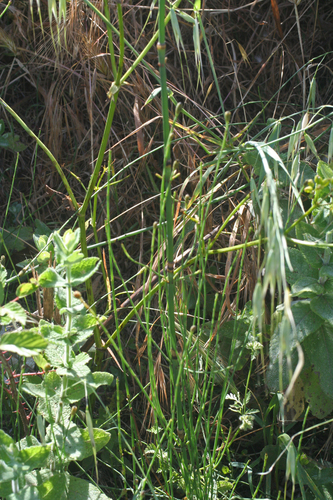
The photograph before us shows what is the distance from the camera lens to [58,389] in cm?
93

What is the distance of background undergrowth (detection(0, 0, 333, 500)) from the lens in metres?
0.91

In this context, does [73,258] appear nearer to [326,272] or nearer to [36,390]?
[36,390]

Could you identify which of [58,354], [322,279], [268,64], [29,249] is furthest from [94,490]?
[268,64]

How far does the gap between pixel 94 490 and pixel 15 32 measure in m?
1.58

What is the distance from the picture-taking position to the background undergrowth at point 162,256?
0.91 meters

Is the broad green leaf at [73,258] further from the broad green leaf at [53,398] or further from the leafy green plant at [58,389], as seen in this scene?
the broad green leaf at [53,398]

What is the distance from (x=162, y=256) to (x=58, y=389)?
0.42 m

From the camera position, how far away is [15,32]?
5.65ft

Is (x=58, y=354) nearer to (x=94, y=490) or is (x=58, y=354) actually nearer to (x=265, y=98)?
(x=94, y=490)

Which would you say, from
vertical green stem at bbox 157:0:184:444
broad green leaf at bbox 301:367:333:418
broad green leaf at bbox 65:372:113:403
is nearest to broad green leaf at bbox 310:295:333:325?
broad green leaf at bbox 301:367:333:418

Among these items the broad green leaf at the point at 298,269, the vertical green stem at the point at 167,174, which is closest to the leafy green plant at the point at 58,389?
the vertical green stem at the point at 167,174

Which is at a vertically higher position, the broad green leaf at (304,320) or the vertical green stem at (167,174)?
the vertical green stem at (167,174)

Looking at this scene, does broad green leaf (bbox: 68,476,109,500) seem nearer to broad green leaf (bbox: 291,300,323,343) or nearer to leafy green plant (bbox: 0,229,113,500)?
leafy green plant (bbox: 0,229,113,500)

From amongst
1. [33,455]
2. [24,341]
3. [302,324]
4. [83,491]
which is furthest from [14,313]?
[302,324]
